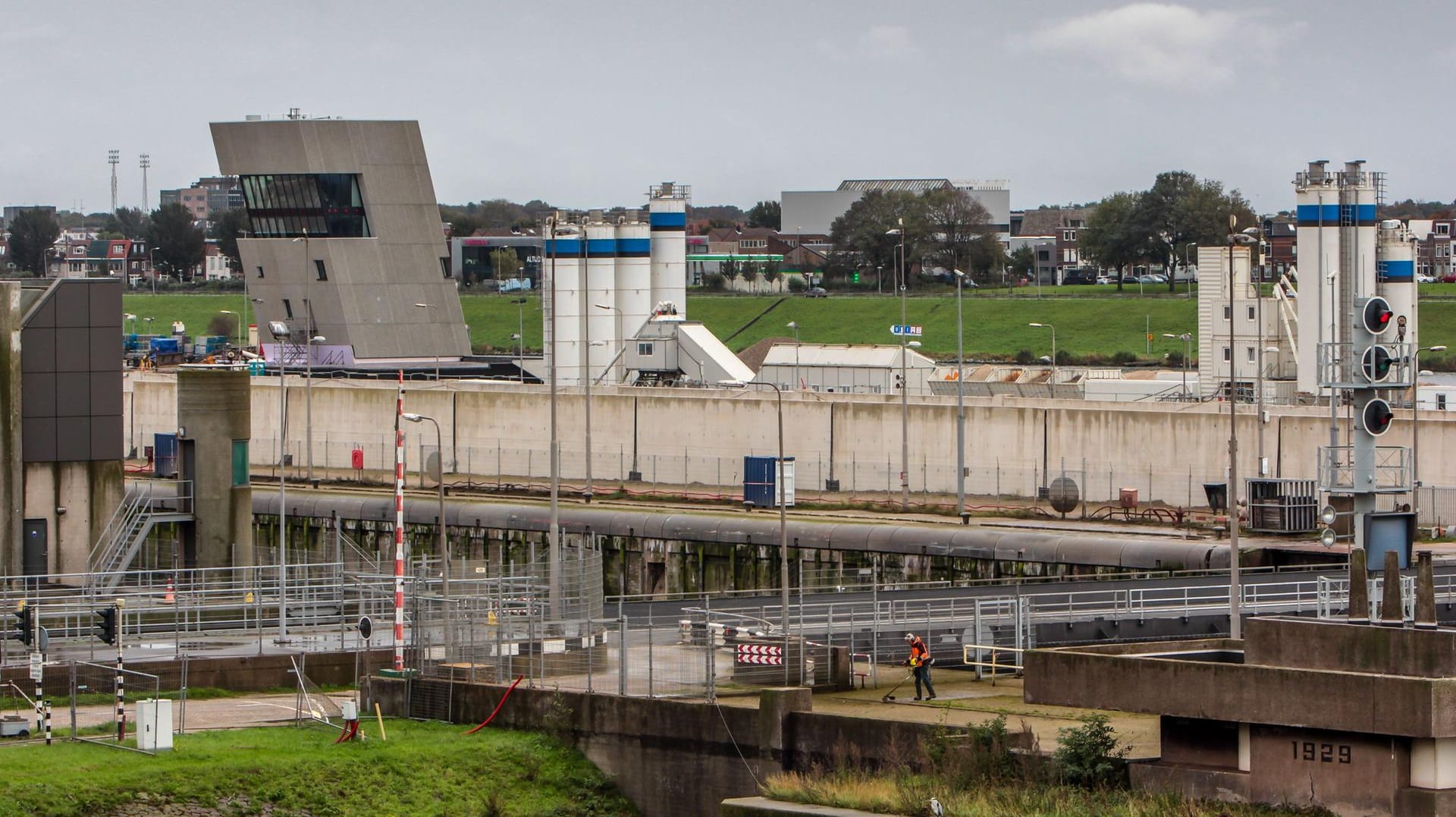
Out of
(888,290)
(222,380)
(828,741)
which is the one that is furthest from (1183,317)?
(828,741)

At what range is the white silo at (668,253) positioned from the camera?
347ft

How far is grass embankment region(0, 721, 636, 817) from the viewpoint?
25984 millimetres

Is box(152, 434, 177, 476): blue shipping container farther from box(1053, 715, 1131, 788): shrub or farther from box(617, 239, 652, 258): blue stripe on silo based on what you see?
box(1053, 715, 1131, 788): shrub

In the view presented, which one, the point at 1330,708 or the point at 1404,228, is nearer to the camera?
the point at 1330,708

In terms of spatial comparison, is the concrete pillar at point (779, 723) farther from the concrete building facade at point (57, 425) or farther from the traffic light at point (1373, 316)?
the concrete building facade at point (57, 425)

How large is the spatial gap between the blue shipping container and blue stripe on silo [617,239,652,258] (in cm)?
3204

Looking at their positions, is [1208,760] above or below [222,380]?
below

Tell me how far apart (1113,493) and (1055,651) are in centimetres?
4185

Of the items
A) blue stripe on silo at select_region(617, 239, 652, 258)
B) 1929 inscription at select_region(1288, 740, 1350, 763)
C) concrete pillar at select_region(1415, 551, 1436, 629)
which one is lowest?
1929 inscription at select_region(1288, 740, 1350, 763)

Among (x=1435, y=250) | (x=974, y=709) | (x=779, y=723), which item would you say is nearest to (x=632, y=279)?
(x=974, y=709)

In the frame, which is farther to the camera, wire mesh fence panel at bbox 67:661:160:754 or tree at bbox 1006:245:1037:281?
tree at bbox 1006:245:1037:281

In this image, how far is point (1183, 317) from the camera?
131000 millimetres

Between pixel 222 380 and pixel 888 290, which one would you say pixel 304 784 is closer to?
pixel 222 380

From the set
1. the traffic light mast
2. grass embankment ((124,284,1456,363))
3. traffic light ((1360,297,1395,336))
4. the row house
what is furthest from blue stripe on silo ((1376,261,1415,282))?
the row house
